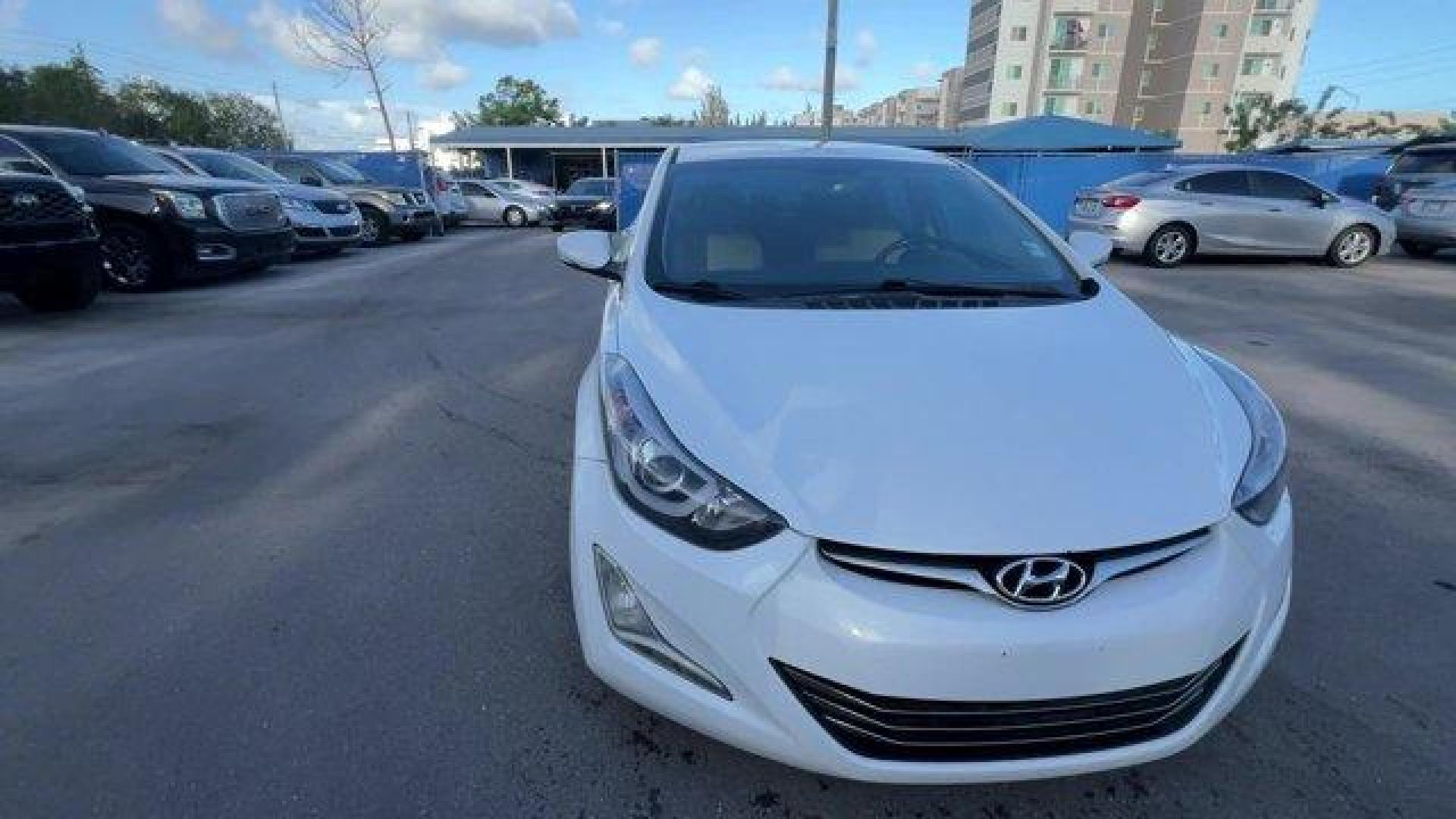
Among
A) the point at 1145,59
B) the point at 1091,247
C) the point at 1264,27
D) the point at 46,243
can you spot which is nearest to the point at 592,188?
the point at 46,243

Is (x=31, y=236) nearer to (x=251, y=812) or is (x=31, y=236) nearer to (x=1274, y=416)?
(x=251, y=812)

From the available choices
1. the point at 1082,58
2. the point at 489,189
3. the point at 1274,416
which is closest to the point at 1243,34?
the point at 1082,58

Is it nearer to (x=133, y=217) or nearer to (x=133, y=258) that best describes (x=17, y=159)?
(x=133, y=217)

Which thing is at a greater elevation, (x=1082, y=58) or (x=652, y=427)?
(x=1082, y=58)

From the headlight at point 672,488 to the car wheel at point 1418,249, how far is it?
585 inches

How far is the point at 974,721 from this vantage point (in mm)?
1470

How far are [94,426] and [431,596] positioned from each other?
3.01m

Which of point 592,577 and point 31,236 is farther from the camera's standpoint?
point 31,236

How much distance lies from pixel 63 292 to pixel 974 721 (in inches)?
353

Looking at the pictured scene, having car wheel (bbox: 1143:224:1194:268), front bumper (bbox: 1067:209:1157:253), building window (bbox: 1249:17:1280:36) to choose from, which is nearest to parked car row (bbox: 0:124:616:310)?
front bumper (bbox: 1067:209:1157:253)

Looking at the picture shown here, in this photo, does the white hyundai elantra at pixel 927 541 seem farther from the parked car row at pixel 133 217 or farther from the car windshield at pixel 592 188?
the car windshield at pixel 592 188

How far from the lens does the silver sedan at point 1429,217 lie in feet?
36.0

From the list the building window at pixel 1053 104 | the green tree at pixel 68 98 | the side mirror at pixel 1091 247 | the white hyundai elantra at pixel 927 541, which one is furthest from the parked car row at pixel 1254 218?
the building window at pixel 1053 104

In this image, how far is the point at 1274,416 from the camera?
2137mm
